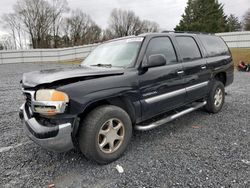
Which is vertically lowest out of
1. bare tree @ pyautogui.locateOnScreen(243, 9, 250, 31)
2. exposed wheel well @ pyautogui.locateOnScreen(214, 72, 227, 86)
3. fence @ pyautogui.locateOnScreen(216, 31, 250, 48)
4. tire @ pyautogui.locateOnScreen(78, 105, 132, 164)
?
tire @ pyautogui.locateOnScreen(78, 105, 132, 164)

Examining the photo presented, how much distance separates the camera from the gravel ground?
8.37 feet

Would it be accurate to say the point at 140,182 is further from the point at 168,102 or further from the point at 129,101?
the point at 168,102

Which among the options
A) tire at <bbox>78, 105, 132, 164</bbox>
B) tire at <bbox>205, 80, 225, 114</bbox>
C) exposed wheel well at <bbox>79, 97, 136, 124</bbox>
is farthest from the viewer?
tire at <bbox>205, 80, 225, 114</bbox>

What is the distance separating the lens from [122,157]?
3.13m

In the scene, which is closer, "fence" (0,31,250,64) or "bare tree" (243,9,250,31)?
"fence" (0,31,250,64)

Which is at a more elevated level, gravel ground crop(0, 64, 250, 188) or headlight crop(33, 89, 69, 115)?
headlight crop(33, 89, 69, 115)

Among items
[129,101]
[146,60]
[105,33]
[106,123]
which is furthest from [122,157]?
[105,33]

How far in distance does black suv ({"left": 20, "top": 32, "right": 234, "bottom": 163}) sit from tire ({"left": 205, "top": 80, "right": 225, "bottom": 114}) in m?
0.22

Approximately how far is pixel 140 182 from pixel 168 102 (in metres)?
1.61

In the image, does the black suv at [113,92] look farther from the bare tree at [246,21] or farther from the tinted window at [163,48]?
the bare tree at [246,21]

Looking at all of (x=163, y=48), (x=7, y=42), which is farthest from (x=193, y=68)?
(x=7, y=42)

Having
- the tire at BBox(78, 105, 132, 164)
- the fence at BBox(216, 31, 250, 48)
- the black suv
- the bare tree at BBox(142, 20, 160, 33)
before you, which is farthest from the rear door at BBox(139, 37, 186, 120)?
the bare tree at BBox(142, 20, 160, 33)

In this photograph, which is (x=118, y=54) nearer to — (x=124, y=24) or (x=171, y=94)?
(x=171, y=94)

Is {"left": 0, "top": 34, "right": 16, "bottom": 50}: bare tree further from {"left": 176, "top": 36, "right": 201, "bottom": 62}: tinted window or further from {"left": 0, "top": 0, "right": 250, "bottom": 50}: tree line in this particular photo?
{"left": 176, "top": 36, "right": 201, "bottom": 62}: tinted window
